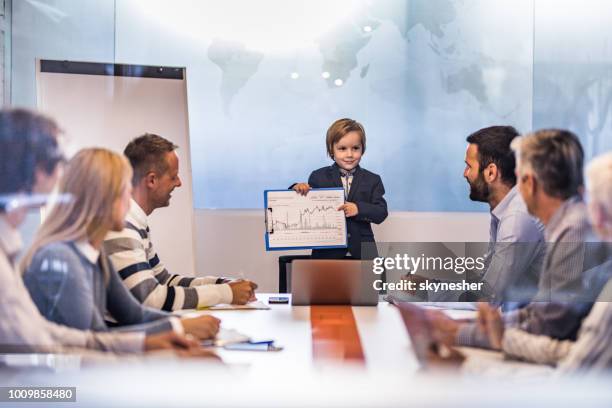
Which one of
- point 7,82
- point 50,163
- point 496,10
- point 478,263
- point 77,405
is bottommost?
point 77,405

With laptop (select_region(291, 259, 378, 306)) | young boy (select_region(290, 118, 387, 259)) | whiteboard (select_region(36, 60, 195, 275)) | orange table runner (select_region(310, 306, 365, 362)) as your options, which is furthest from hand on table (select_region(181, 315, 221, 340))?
young boy (select_region(290, 118, 387, 259))

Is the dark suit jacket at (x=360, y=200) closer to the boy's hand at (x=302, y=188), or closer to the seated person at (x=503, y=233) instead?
the boy's hand at (x=302, y=188)

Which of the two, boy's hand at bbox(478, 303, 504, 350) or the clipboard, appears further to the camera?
the clipboard

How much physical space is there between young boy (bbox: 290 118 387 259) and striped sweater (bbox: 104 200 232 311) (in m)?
0.73

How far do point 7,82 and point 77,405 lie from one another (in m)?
1.26

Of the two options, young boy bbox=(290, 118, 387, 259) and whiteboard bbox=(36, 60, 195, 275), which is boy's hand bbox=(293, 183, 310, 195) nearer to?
young boy bbox=(290, 118, 387, 259)

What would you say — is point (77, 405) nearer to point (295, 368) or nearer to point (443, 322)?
point (295, 368)

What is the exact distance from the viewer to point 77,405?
193 cm

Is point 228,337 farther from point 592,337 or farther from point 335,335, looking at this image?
point 592,337

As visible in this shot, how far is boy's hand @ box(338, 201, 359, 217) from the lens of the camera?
327 cm

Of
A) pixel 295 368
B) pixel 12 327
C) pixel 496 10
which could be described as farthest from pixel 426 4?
pixel 12 327

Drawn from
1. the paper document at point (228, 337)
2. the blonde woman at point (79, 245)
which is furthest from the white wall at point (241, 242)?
the blonde woman at point (79, 245)

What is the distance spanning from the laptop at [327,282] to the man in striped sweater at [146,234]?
42cm

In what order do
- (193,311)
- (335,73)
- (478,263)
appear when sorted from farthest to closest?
1. (335,73)
2. (193,311)
3. (478,263)
